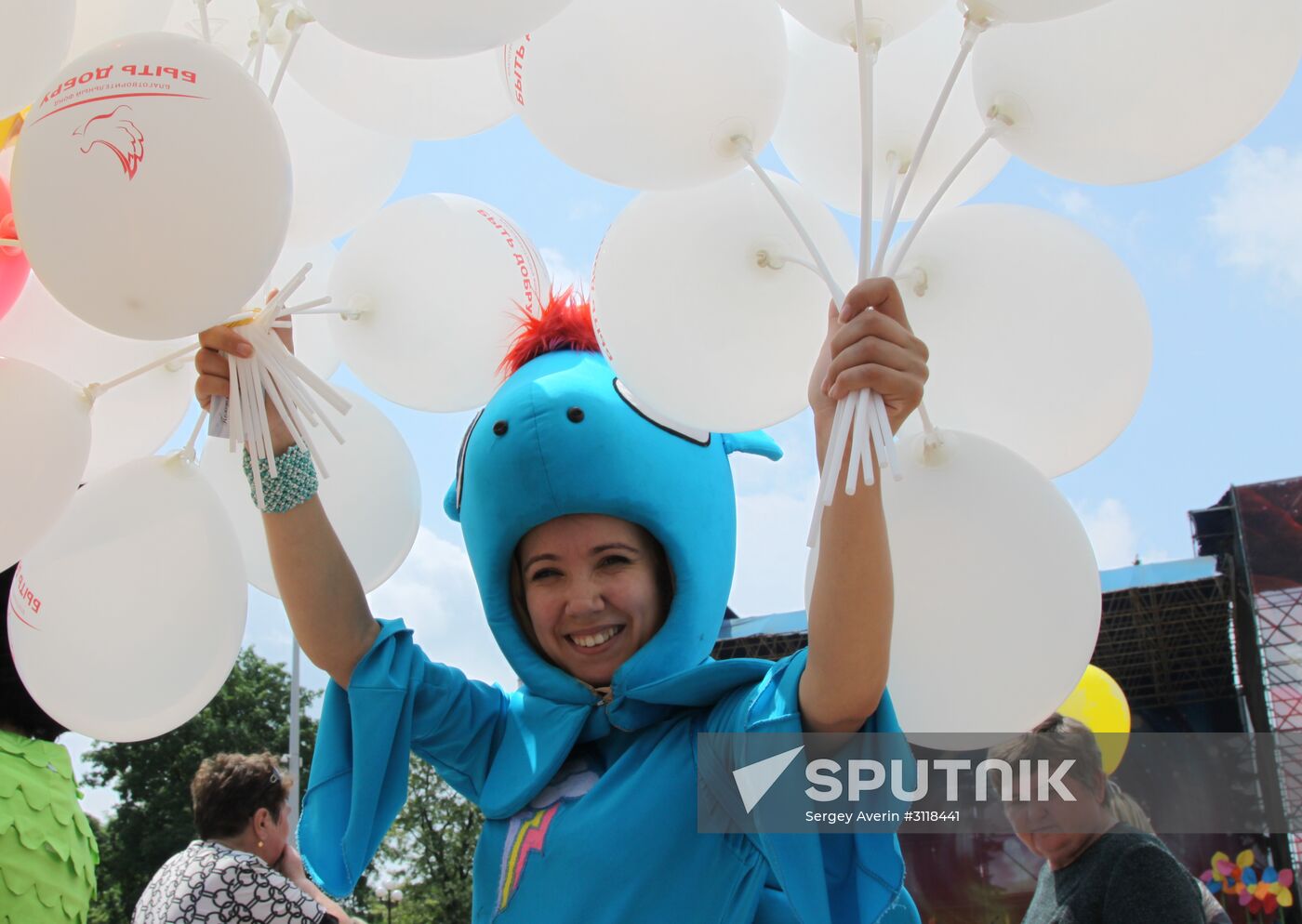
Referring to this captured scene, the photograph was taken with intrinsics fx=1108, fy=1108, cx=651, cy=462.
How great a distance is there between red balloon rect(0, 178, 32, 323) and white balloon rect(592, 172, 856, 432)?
971mm

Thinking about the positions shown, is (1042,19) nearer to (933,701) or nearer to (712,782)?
(933,701)

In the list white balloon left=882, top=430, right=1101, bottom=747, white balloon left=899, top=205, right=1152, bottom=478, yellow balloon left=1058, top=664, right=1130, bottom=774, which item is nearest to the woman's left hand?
white balloon left=882, top=430, right=1101, bottom=747

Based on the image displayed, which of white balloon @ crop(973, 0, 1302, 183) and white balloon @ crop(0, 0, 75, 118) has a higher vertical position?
white balloon @ crop(973, 0, 1302, 183)

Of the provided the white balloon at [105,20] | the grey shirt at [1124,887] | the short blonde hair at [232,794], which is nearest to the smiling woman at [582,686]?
the white balloon at [105,20]

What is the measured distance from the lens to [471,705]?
7.12 ft

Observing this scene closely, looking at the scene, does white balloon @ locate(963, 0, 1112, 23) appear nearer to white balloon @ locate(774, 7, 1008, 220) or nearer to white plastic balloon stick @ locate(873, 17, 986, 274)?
white plastic balloon stick @ locate(873, 17, 986, 274)

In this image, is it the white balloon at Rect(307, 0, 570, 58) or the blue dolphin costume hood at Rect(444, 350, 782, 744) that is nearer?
the white balloon at Rect(307, 0, 570, 58)

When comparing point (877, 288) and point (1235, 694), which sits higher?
point (1235, 694)

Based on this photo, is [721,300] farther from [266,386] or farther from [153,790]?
[153,790]

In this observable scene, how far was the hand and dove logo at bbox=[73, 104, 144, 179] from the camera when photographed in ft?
4.56

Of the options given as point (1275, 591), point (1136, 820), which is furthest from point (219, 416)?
point (1275, 591)

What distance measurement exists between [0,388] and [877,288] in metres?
1.34

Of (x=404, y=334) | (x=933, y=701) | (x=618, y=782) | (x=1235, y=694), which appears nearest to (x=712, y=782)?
(x=618, y=782)

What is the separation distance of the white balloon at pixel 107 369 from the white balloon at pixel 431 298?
36 centimetres
